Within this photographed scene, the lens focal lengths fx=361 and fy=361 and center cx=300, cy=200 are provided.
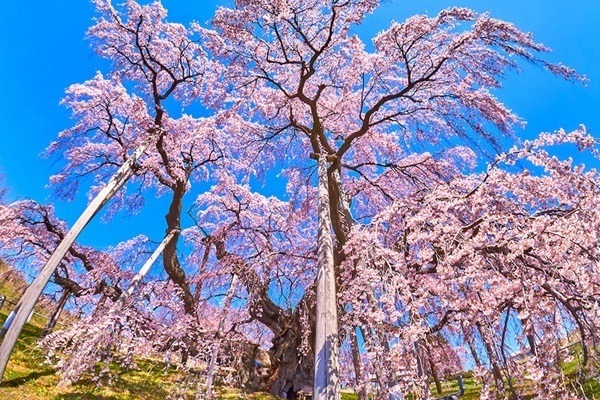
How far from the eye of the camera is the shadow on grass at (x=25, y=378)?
7.83 m

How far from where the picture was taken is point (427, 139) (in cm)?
1034

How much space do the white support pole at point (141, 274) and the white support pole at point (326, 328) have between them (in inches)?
259

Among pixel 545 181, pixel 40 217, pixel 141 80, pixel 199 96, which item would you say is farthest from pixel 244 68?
pixel 40 217

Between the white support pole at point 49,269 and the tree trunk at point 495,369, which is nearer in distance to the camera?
the tree trunk at point 495,369

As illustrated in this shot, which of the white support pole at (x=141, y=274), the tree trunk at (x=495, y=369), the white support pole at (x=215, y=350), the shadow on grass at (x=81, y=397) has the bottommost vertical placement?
the shadow on grass at (x=81, y=397)

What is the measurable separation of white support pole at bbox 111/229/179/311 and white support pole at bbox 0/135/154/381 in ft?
7.56

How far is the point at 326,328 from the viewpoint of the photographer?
203 inches

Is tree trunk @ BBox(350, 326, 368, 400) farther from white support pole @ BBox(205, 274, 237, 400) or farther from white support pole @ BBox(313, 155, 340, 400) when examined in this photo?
white support pole @ BBox(205, 274, 237, 400)

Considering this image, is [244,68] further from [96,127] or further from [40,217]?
[40,217]

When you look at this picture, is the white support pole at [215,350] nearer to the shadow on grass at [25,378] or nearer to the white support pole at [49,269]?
the white support pole at [49,269]

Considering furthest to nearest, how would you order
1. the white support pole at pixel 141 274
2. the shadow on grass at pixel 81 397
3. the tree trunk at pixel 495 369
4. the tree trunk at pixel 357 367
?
the white support pole at pixel 141 274
the shadow on grass at pixel 81 397
the tree trunk at pixel 357 367
the tree trunk at pixel 495 369

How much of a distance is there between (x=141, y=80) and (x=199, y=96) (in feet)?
6.55

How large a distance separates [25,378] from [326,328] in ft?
26.3

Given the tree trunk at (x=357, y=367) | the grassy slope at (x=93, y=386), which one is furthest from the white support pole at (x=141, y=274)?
the tree trunk at (x=357, y=367)
